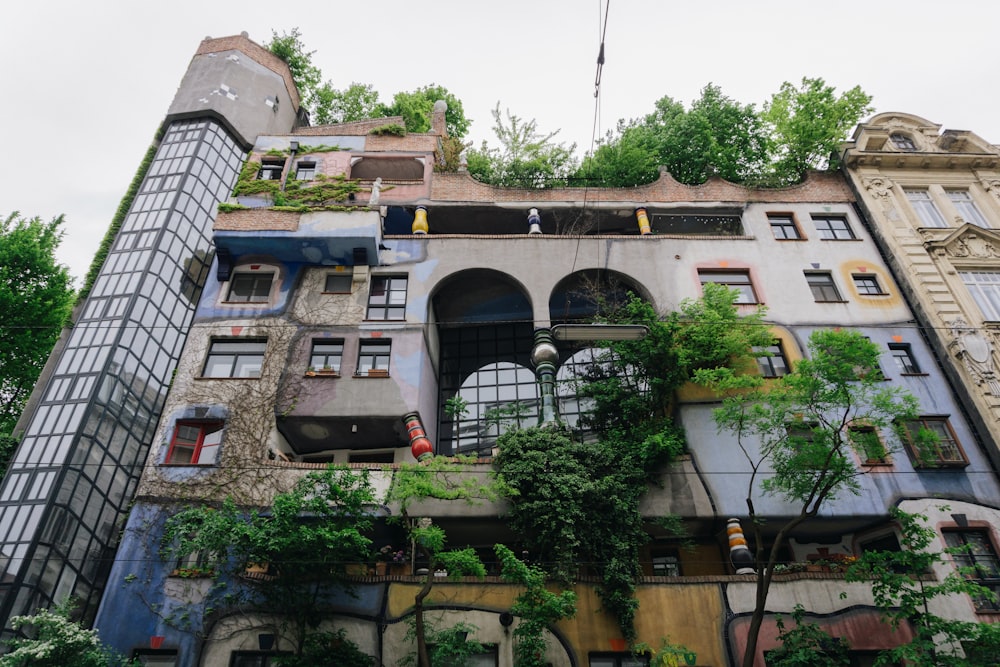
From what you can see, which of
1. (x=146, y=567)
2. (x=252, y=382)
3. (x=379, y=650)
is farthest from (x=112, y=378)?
(x=379, y=650)

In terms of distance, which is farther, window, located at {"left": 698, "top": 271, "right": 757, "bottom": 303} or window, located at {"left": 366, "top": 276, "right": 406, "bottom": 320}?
window, located at {"left": 698, "top": 271, "right": 757, "bottom": 303}

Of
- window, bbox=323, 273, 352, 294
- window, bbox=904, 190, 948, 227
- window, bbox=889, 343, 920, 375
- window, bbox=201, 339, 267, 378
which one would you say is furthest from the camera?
window, bbox=904, 190, 948, 227

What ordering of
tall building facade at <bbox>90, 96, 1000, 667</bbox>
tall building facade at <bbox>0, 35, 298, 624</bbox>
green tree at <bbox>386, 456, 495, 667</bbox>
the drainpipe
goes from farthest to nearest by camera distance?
1. the drainpipe
2. tall building facade at <bbox>0, 35, 298, 624</bbox>
3. tall building facade at <bbox>90, 96, 1000, 667</bbox>
4. green tree at <bbox>386, 456, 495, 667</bbox>

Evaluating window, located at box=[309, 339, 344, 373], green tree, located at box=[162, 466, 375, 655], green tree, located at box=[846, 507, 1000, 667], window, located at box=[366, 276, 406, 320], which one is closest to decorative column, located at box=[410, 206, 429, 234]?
window, located at box=[366, 276, 406, 320]

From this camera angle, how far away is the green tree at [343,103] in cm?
3556

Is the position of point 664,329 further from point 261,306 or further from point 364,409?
point 261,306

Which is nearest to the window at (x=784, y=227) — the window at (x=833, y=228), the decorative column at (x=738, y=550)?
the window at (x=833, y=228)

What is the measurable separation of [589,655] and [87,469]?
1406 centimetres

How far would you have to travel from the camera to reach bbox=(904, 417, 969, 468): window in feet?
60.2

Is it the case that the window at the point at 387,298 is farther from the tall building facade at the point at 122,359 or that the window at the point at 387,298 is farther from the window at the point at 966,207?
the window at the point at 966,207

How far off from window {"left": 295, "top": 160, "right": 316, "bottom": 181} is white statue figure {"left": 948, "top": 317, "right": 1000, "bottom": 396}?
2269cm

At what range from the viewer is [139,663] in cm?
1459

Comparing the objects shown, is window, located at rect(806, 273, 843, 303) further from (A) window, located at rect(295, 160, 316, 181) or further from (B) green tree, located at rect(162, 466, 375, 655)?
(A) window, located at rect(295, 160, 316, 181)

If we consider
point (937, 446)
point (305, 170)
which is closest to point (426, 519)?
point (937, 446)
